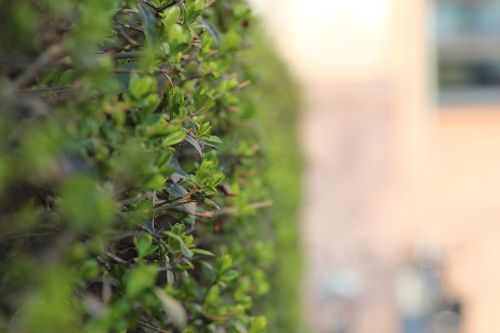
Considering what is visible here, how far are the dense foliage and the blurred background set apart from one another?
9.16 meters

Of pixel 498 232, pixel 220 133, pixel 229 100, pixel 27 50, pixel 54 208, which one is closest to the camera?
pixel 27 50

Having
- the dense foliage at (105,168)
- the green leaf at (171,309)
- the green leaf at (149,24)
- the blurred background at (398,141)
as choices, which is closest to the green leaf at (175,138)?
the dense foliage at (105,168)

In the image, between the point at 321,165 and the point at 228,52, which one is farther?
the point at 321,165

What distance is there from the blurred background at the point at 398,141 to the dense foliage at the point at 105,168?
9162 mm

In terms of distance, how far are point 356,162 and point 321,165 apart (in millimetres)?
388

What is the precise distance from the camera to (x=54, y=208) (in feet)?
4.97

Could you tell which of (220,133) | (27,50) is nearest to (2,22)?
(27,50)

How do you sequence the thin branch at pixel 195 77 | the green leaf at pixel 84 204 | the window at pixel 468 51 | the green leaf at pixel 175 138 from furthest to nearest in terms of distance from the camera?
the window at pixel 468 51 < the thin branch at pixel 195 77 < the green leaf at pixel 175 138 < the green leaf at pixel 84 204

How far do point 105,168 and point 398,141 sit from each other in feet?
33.4

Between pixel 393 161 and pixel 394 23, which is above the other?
pixel 394 23

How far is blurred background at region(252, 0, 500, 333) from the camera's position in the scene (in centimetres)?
1124

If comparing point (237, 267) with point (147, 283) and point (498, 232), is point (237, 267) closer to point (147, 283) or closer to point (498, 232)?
point (147, 283)

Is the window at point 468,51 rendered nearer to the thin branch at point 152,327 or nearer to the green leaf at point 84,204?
the thin branch at point 152,327

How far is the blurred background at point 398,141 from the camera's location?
11.2 m
